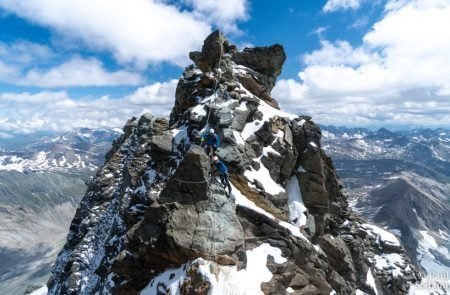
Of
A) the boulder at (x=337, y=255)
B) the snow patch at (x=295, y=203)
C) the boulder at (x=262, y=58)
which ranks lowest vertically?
the boulder at (x=337, y=255)

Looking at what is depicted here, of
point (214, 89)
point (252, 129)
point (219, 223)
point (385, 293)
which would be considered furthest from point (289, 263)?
point (385, 293)

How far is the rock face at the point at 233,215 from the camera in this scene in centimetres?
2577

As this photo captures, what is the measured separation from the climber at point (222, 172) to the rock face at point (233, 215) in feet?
1.86

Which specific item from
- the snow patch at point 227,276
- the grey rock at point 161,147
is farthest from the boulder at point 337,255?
the grey rock at point 161,147

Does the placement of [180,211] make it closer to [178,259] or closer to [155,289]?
[178,259]

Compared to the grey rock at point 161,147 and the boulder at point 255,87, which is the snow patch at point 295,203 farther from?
the grey rock at point 161,147

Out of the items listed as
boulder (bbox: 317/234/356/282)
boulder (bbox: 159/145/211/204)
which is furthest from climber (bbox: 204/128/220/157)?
boulder (bbox: 317/234/356/282)

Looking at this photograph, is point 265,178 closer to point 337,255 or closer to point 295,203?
point 295,203

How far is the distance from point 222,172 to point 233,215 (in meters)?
3.40

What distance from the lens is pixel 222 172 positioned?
1102 inches

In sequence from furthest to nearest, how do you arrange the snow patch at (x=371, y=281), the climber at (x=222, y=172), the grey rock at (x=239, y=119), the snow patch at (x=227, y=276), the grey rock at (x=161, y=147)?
the snow patch at (x=371, y=281)
the grey rock at (x=161, y=147)
the grey rock at (x=239, y=119)
the climber at (x=222, y=172)
the snow patch at (x=227, y=276)

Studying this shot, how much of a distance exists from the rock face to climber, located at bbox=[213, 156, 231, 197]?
0.57 meters

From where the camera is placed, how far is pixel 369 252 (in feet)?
191

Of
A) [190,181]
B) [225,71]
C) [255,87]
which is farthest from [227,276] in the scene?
[255,87]
